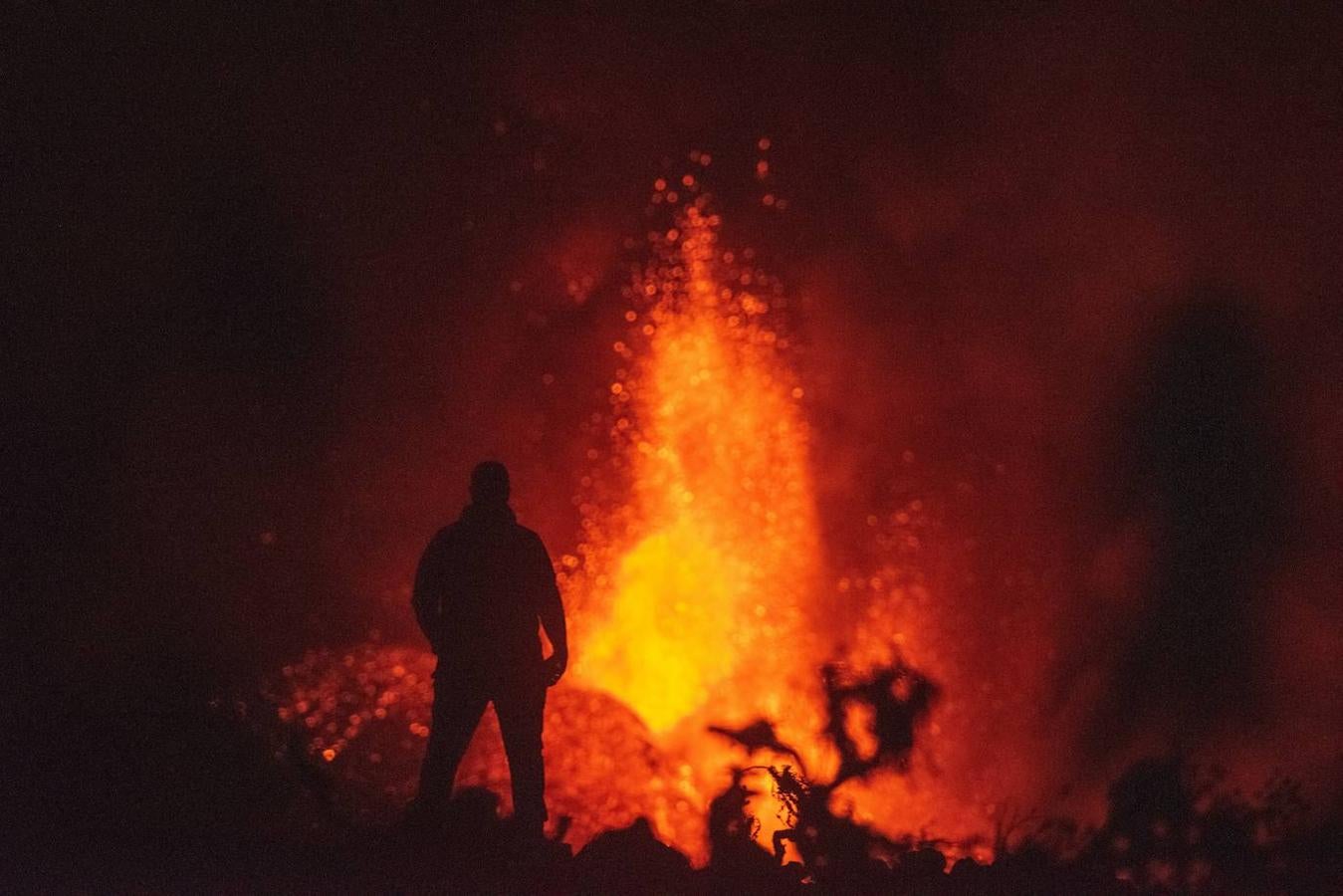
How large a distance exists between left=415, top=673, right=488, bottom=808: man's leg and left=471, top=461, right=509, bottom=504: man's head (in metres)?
0.84

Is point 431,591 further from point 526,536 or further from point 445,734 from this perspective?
point 445,734

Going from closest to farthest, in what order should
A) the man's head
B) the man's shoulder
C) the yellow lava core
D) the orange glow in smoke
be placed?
the man's head
the man's shoulder
the orange glow in smoke
the yellow lava core

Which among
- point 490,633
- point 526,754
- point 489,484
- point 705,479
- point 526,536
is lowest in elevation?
point 526,754

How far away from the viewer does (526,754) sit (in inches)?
256

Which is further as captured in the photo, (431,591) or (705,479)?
(705,479)

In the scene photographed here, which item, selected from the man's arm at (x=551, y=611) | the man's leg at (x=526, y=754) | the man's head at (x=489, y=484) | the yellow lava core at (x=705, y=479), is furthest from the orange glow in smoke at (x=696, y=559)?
the man's head at (x=489, y=484)

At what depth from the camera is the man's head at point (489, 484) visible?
6.29 meters

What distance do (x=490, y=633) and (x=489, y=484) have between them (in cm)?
66

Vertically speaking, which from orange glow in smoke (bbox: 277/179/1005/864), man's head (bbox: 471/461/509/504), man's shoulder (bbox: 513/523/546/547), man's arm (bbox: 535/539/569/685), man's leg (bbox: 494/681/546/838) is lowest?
man's leg (bbox: 494/681/546/838)

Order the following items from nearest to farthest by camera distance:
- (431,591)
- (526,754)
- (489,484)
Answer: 1. (489,484)
2. (431,591)
3. (526,754)

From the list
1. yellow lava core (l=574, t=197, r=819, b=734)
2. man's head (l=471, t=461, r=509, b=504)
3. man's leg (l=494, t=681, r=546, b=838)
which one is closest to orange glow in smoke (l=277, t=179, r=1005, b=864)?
yellow lava core (l=574, t=197, r=819, b=734)

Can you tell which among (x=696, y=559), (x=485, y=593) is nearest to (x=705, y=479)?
(x=696, y=559)

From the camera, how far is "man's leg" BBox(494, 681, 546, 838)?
646cm

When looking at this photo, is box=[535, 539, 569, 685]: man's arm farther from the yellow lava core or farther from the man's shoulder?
the yellow lava core
